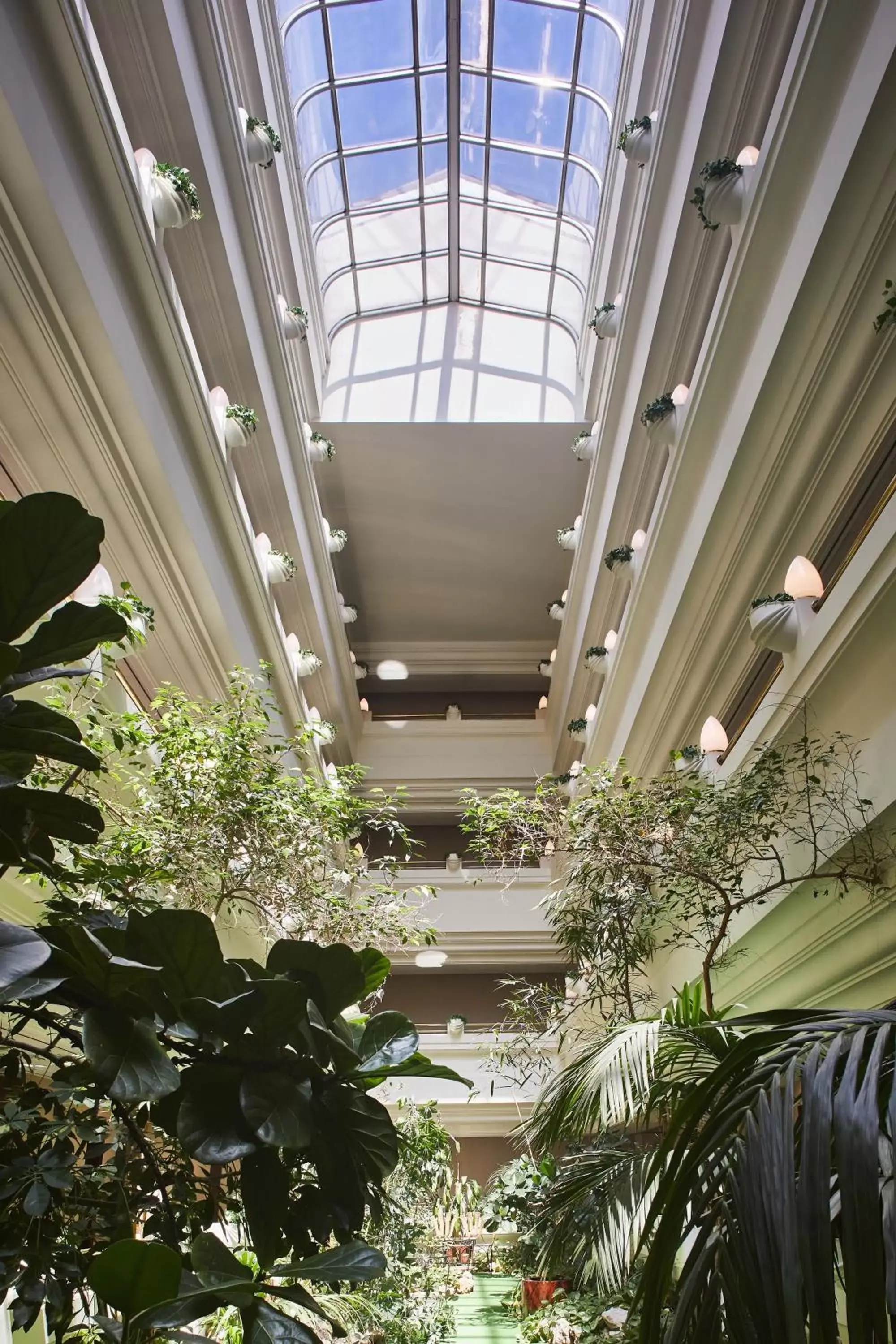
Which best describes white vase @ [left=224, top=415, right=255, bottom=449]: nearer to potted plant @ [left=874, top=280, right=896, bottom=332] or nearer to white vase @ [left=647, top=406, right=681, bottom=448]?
white vase @ [left=647, top=406, right=681, bottom=448]

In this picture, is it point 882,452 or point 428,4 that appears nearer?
point 882,452

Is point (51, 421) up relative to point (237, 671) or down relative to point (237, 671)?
up

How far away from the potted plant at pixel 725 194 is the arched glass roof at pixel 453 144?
472 cm

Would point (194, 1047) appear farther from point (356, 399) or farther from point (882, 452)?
point (356, 399)

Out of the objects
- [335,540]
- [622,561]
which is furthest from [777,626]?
[335,540]

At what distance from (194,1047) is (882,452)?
5.88m

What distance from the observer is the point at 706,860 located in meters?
5.66

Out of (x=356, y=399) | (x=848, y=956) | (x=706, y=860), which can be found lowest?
(x=848, y=956)

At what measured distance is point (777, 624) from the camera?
6.17 m

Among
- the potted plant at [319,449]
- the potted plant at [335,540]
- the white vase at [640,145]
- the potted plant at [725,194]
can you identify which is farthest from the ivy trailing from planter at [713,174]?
the potted plant at [335,540]

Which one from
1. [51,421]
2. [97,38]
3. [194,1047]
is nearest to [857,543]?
[51,421]

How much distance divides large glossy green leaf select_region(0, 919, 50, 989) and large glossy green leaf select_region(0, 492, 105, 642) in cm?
27

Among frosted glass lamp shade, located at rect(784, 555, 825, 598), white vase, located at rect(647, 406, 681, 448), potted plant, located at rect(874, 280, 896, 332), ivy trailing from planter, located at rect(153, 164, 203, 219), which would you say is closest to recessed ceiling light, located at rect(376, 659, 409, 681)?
white vase, located at rect(647, 406, 681, 448)

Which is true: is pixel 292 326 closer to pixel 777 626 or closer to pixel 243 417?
pixel 243 417
